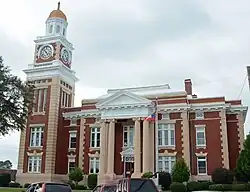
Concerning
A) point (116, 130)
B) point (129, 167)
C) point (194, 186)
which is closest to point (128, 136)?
point (116, 130)

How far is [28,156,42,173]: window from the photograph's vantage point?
4921cm

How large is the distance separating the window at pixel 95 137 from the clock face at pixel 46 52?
13.4m

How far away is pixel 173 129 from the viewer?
45.2 m

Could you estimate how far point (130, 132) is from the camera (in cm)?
4709

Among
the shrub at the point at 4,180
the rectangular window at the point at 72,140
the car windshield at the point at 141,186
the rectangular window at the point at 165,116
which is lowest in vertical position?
the shrub at the point at 4,180

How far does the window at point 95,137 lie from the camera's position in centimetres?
4879

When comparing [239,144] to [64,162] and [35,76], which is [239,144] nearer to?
[64,162]

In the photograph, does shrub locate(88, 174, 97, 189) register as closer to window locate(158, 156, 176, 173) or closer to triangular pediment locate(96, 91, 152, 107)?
window locate(158, 156, 176, 173)

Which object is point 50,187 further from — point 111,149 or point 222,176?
point 111,149

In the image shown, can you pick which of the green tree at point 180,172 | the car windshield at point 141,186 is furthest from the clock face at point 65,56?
the car windshield at point 141,186

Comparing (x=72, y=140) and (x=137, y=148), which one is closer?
(x=137, y=148)

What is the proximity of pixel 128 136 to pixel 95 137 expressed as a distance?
4889mm

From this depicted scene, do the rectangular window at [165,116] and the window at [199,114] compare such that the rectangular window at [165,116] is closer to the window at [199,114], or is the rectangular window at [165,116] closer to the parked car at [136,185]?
the window at [199,114]

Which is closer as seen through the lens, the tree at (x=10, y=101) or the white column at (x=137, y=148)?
the tree at (x=10, y=101)
